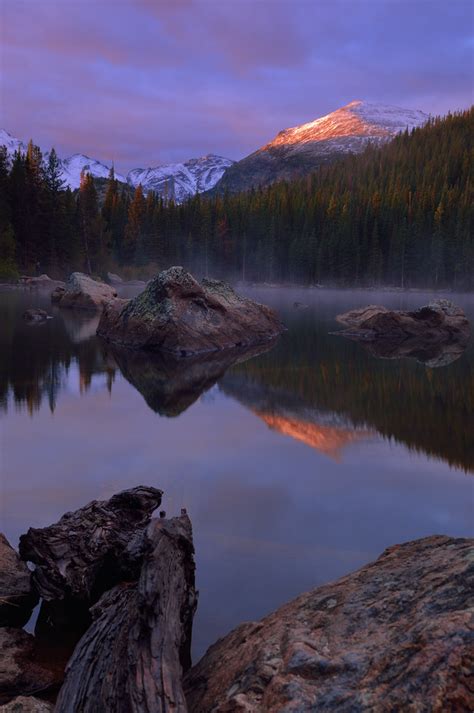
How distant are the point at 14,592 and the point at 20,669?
822 millimetres

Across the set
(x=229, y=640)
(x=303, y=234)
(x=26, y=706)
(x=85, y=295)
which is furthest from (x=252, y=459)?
(x=303, y=234)

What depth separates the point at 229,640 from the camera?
3344 mm

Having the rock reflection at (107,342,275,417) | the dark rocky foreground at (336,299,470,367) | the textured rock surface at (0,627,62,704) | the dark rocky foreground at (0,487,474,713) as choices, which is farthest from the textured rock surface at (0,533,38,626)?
the dark rocky foreground at (336,299,470,367)

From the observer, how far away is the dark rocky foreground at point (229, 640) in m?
2.37

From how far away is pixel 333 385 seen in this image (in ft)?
43.0

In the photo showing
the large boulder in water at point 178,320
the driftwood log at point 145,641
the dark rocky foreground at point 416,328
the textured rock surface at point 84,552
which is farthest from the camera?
the dark rocky foreground at point 416,328

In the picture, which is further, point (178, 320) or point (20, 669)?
point (178, 320)

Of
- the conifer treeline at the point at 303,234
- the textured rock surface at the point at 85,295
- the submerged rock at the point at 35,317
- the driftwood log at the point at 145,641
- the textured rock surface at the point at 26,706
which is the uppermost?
the conifer treeline at the point at 303,234

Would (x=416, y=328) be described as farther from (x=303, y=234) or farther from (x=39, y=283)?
(x=303, y=234)

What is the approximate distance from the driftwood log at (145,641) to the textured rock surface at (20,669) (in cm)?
36

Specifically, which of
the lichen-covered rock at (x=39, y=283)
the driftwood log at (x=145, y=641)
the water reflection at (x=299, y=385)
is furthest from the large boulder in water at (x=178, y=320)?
the lichen-covered rock at (x=39, y=283)

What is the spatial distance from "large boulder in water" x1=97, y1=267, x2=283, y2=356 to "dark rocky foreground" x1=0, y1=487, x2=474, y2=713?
14.0 m

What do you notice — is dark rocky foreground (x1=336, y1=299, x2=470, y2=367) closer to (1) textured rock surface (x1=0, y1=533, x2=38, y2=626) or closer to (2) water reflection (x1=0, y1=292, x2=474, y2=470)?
(2) water reflection (x1=0, y1=292, x2=474, y2=470)

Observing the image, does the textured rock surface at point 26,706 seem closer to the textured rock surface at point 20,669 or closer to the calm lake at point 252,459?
the textured rock surface at point 20,669
